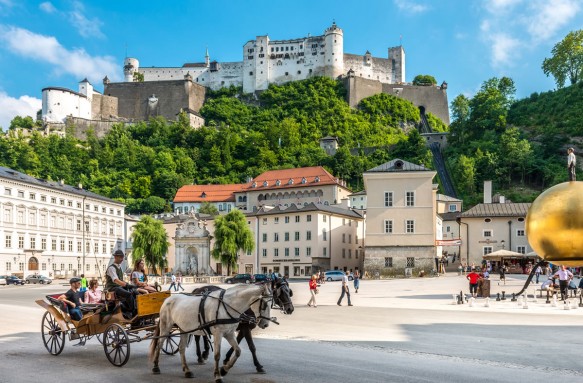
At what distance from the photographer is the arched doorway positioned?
2651 inches

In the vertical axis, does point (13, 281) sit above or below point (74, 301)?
below

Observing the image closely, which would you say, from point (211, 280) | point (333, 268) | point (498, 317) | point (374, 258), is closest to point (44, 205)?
point (211, 280)

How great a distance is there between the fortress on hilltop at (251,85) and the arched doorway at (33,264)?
217 feet

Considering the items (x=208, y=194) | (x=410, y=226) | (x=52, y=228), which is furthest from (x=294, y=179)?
(x=410, y=226)

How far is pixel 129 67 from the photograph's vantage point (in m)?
153

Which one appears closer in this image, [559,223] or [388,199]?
[559,223]

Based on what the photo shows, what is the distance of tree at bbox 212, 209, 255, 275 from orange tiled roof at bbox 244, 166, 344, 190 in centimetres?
2840

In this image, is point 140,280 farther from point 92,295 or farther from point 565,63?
point 565,63

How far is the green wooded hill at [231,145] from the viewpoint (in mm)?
109562

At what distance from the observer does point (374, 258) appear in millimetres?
51906

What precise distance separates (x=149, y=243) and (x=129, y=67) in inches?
4047

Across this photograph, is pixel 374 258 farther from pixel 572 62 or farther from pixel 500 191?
pixel 572 62

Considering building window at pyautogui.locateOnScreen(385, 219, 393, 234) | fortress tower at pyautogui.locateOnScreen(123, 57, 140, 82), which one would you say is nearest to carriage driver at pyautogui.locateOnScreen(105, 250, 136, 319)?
building window at pyautogui.locateOnScreen(385, 219, 393, 234)

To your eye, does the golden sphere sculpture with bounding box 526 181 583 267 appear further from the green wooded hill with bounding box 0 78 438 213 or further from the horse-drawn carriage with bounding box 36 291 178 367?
the green wooded hill with bounding box 0 78 438 213
